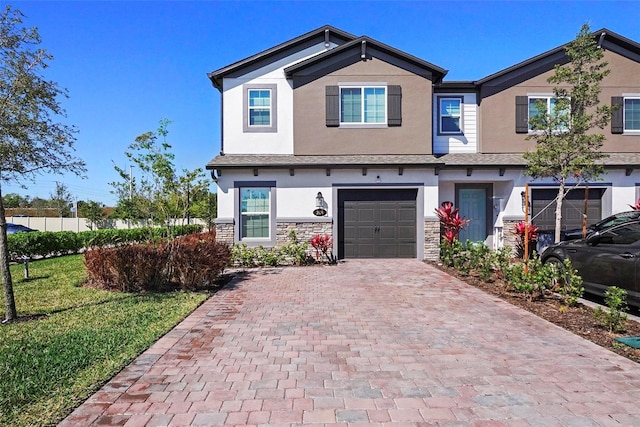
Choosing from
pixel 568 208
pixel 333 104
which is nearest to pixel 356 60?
pixel 333 104

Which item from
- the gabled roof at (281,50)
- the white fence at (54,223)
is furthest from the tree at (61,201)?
the gabled roof at (281,50)

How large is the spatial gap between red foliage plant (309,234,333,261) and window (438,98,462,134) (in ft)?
20.5

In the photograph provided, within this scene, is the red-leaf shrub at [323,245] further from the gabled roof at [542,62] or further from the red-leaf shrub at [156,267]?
the gabled roof at [542,62]

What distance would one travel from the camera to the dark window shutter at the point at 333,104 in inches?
505

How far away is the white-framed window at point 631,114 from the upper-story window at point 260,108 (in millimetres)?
13208

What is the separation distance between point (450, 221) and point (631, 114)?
27.8 feet

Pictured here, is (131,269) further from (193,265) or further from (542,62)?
(542,62)

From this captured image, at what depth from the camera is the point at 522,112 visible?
44.4ft

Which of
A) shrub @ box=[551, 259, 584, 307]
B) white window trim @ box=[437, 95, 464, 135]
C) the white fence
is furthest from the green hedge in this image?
the white fence

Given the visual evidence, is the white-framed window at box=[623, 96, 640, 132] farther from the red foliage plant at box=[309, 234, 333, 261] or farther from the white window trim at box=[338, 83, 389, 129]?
the red foliage plant at box=[309, 234, 333, 261]

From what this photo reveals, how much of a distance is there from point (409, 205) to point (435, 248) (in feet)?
5.87

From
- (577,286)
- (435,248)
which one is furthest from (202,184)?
(577,286)

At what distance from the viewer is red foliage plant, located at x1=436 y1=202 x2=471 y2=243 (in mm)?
12143

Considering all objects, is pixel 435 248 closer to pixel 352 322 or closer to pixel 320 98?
pixel 320 98
